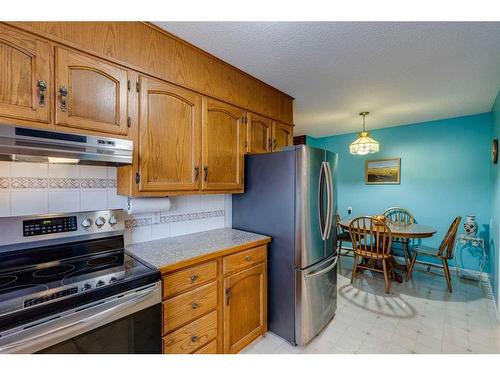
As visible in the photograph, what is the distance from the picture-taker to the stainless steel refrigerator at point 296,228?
1.76 meters

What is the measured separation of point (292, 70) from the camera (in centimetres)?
199

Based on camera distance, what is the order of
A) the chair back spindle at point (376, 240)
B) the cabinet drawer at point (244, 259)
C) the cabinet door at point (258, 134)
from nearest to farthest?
the cabinet drawer at point (244, 259) < the cabinet door at point (258, 134) < the chair back spindle at point (376, 240)

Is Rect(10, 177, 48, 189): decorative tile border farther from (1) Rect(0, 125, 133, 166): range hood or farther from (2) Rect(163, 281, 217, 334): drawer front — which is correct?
(2) Rect(163, 281, 217, 334): drawer front

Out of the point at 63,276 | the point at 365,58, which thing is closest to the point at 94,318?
the point at 63,276

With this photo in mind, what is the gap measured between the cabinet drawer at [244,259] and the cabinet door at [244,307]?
0.05 m

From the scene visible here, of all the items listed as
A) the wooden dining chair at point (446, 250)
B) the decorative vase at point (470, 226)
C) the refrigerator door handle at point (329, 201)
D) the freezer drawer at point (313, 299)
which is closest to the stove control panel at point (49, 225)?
the freezer drawer at point (313, 299)

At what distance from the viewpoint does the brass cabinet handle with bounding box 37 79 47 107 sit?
1.08 m

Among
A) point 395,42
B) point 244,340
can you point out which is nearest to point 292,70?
point 395,42

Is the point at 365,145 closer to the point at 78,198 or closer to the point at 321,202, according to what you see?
the point at 321,202

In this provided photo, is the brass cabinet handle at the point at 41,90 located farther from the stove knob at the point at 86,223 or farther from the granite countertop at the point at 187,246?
the granite countertop at the point at 187,246

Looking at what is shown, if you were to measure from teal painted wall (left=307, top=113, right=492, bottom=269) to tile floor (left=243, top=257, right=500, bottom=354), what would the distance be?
38.6 inches

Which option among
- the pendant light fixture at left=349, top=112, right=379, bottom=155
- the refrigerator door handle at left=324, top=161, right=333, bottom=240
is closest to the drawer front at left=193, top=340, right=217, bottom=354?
the refrigerator door handle at left=324, top=161, right=333, bottom=240

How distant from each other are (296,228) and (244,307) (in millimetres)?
703
